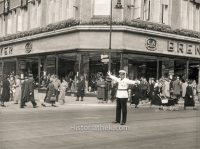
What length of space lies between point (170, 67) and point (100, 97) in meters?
10.8

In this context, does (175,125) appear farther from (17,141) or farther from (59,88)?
(59,88)

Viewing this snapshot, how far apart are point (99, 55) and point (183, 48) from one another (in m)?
8.53

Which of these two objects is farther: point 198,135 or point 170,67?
point 170,67

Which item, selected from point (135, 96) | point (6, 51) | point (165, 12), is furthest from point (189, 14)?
point (6, 51)

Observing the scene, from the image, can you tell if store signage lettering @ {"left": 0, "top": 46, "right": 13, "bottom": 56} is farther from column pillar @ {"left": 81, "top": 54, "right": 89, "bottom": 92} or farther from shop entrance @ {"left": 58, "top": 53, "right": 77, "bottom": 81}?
column pillar @ {"left": 81, "top": 54, "right": 89, "bottom": 92}

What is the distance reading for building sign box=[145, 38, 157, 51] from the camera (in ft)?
102

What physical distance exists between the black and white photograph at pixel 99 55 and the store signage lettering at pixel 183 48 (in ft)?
0.28

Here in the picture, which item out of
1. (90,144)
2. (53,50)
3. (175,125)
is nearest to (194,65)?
(53,50)

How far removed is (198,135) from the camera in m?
10.9

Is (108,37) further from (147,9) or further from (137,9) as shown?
(147,9)

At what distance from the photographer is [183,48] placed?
3406 centimetres

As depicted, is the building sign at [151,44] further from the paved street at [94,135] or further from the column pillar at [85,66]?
the paved street at [94,135]

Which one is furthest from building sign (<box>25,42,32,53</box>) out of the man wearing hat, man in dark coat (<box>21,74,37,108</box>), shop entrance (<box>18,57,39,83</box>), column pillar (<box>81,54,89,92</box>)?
the man wearing hat

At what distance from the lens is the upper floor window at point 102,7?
2970 centimetres
